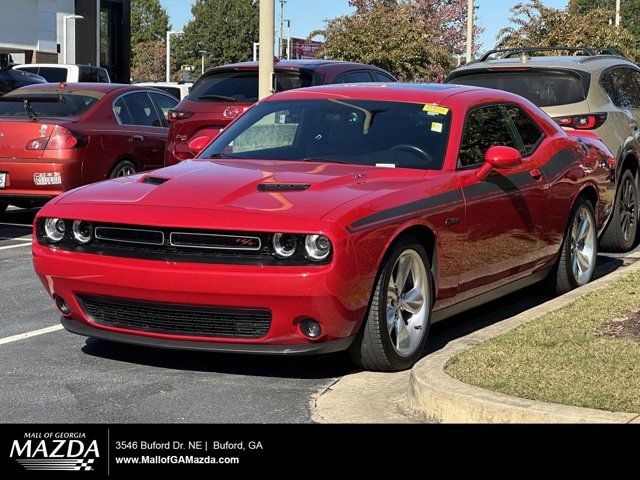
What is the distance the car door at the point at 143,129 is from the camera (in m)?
13.9

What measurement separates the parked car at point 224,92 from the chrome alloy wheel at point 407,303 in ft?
20.6

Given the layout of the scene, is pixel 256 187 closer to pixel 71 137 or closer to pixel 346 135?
pixel 346 135

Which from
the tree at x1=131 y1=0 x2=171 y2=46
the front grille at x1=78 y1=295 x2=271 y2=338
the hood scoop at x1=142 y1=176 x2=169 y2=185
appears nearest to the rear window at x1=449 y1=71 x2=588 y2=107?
the hood scoop at x1=142 y1=176 x2=169 y2=185

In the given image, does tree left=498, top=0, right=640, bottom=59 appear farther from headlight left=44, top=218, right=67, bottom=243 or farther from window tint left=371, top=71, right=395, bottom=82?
headlight left=44, top=218, right=67, bottom=243

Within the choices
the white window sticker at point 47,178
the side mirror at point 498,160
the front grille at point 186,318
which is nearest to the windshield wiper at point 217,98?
the white window sticker at point 47,178

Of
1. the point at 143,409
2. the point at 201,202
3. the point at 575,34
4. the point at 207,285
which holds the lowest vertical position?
the point at 143,409

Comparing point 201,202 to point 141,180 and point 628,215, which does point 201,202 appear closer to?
point 141,180

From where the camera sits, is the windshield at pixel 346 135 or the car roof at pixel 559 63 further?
the car roof at pixel 559 63

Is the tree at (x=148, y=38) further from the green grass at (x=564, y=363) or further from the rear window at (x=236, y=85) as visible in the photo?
the green grass at (x=564, y=363)

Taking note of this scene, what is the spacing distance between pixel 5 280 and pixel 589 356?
500cm

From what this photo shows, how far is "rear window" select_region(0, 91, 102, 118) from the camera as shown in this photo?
13242 mm

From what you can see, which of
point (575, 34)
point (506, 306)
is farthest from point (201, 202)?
point (575, 34)
